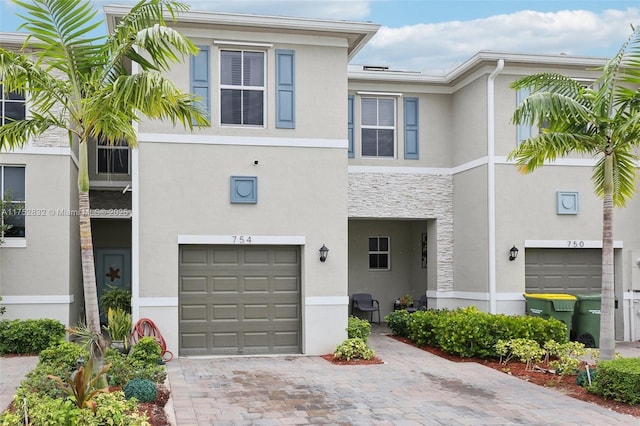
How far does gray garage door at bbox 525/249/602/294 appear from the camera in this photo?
16.3m

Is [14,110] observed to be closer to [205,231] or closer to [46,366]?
[205,231]

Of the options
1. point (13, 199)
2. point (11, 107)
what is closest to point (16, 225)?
point (13, 199)

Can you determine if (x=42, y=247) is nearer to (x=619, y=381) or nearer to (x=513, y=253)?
(x=513, y=253)

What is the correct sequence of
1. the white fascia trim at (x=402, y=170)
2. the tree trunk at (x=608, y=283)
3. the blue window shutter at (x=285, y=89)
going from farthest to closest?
the white fascia trim at (x=402, y=170), the blue window shutter at (x=285, y=89), the tree trunk at (x=608, y=283)

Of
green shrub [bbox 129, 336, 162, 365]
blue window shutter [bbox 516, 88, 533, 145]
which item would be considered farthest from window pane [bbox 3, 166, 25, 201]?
blue window shutter [bbox 516, 88, 533, 145]

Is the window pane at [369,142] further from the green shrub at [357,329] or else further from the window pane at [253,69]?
the green shrub at [357,329]

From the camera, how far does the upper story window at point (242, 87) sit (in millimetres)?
13781

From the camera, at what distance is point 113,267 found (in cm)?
1852

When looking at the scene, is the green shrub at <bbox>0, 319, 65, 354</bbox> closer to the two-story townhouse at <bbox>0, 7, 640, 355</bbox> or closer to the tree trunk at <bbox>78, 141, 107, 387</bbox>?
the two-story townhouse at <bbox>0, 7, 640, 355</bbox>

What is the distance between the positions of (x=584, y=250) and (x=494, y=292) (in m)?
2.68

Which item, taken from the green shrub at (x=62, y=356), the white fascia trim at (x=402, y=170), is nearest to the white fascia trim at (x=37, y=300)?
the green shrub at (x=62, y=356)

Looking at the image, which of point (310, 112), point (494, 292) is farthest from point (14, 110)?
point (494, 292)

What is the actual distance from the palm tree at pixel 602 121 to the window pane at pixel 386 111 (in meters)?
6.09

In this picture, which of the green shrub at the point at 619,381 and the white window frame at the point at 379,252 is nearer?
the green shrub at the point at 619,381
